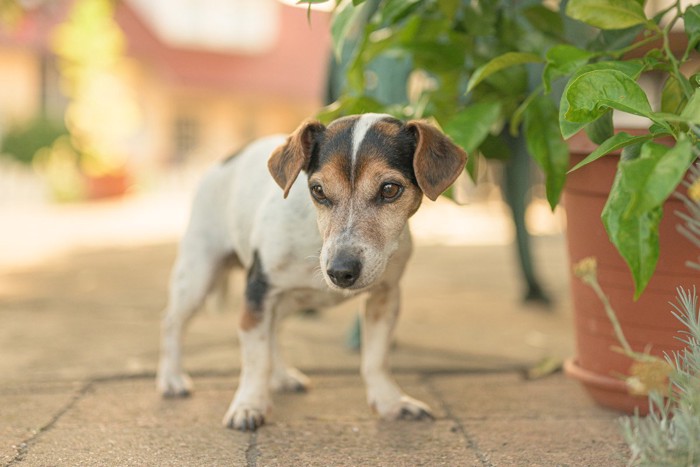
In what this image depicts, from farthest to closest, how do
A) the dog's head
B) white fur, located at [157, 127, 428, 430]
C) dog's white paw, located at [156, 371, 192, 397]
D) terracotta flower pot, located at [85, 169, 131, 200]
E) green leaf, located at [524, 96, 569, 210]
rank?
1. terracotta flower pot, located at [85, 169, 131, 200]
2. dog's white paw, located at [156, 371, 192, 397]
3. white fur, located at [157, 127, 428, 430]
4. green leaf, located at [524, 96, 569, 210]
5. the dog's head

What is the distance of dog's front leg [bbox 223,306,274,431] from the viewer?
9.65ft

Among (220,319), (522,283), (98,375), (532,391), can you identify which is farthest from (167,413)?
(522,283)

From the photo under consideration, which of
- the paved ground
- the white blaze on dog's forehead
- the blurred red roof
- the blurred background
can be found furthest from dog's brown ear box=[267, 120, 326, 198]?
the blurred red roof

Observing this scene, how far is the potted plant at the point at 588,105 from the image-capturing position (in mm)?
2035

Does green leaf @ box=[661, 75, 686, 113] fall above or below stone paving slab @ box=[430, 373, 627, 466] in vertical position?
above

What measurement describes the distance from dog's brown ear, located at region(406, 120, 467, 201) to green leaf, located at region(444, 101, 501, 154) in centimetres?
21

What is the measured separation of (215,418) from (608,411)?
1.43 meters

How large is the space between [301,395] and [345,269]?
1086mm

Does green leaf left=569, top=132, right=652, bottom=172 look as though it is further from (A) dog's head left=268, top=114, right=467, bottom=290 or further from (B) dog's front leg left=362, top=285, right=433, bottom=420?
(B) dog's front leg left=362, top=285, right=433, bottom=420

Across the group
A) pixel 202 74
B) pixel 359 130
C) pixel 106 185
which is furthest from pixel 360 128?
pixel 202 74

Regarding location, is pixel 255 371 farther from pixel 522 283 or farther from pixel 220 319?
pixel 522 283

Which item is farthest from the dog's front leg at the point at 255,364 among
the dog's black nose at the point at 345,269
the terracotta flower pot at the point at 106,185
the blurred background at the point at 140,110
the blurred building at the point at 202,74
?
the blurred building at the point at 202,74

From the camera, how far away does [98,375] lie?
3580 mm

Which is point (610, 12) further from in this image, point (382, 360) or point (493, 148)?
point (382, 360)
